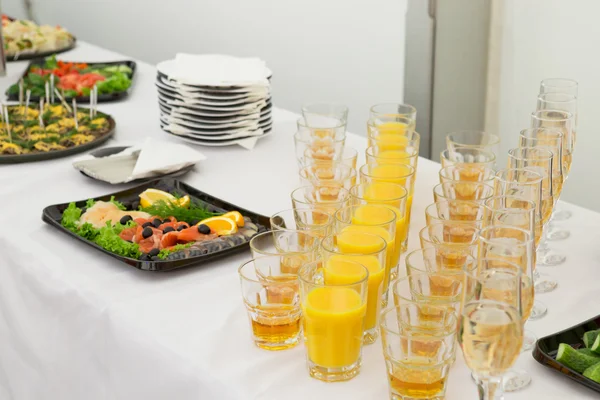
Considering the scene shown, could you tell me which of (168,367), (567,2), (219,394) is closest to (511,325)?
(219,394)

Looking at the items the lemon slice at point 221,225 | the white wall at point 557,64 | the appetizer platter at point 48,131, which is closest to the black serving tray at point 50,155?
the appetizer platter at point 48,131

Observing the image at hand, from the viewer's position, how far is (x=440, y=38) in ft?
10.7

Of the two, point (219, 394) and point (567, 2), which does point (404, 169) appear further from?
point (567, 2)

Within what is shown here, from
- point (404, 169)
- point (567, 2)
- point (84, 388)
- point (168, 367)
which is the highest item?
point (567, 2)

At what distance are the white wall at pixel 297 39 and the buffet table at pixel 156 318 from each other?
67.1 inches

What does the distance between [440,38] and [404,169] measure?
1808 mm

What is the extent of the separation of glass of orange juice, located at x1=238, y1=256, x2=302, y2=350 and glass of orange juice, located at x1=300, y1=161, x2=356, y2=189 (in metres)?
0.39

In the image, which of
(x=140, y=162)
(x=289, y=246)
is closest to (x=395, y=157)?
(x=289, y=246)

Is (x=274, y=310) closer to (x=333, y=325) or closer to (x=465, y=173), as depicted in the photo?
(x=333, y=325)

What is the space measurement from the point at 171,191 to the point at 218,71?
53 centimetres

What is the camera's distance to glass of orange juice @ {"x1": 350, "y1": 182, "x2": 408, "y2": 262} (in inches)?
55.2

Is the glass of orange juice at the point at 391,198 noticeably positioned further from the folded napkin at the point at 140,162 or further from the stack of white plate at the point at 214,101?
the stack of white plate at the point at 214,101

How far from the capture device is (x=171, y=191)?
74.9 inches

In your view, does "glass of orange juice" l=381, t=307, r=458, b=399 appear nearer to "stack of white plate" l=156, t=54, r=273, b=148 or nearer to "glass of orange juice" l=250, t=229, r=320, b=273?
"glass of orange juice" l=250, t=229, r=320, b=273
